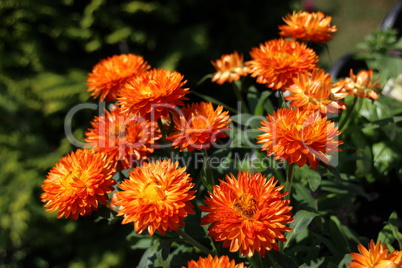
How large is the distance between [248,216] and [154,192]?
0.63ft

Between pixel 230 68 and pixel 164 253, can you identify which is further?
pixel 230 68

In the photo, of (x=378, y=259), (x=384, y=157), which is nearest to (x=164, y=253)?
(x=378, y=259)

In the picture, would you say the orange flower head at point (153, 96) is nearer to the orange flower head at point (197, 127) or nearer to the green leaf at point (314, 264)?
the orange flower head at point (197, 127)

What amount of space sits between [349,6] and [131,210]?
6539 mm

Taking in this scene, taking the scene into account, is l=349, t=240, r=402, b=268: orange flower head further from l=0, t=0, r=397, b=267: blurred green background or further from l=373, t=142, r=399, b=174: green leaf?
l=0, t=0, r=397, b=267: blurred green background

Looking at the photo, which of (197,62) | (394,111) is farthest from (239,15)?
(394,111)

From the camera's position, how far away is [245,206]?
79 cm

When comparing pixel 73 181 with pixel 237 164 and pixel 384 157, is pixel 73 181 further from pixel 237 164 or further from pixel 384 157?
pixel 384 157

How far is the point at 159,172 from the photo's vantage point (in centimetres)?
84

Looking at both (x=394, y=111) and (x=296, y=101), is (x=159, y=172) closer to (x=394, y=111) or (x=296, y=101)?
(x=296, y=101)

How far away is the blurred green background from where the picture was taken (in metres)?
2.39

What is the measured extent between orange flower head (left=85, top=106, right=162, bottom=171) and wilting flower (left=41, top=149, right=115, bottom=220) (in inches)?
2.8

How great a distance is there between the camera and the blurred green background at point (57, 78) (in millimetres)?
2389

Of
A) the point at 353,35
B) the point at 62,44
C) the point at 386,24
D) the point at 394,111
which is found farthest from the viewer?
the point at 353,35
